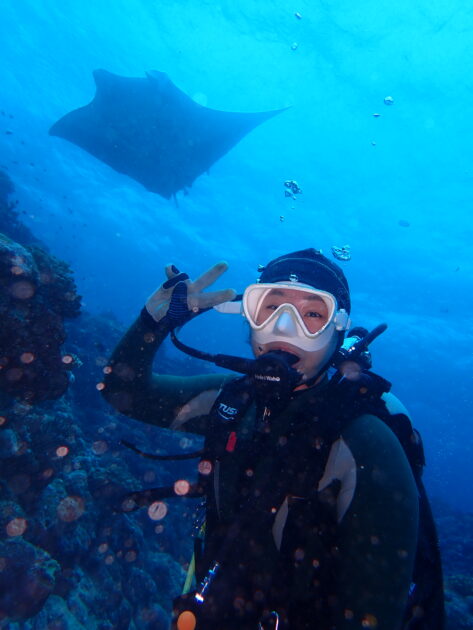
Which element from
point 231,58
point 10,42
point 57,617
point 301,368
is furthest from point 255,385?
point 10,42

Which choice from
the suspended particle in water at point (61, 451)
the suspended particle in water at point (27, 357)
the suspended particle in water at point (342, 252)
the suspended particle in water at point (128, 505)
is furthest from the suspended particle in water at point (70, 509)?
the suspended particle in water at point (342, 252)

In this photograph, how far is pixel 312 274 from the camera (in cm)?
333

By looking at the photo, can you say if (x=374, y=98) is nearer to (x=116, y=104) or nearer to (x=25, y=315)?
(x=116, y=104)

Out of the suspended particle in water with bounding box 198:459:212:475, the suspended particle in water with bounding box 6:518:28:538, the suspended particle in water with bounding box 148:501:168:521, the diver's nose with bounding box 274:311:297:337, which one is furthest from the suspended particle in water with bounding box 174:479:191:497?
the suspended particle in water with bounding box 6:518:28:538

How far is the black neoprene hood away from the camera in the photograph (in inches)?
130

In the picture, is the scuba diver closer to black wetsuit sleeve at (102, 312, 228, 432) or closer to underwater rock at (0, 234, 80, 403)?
black wetsuit sleeve at (102, 312, 228, 432)

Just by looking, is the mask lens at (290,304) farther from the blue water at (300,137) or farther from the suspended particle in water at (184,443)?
the blue water at (300,137)

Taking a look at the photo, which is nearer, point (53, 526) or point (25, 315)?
point (25, 315)

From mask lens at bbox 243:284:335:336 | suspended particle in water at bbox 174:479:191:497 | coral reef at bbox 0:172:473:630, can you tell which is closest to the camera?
suspended particle in water at bbox 174:479:191:497

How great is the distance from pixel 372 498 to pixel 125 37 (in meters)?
21.5

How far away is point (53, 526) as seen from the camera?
595cm

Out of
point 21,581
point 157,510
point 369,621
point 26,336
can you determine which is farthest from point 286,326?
point 157,510

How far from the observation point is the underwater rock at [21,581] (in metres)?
4.65

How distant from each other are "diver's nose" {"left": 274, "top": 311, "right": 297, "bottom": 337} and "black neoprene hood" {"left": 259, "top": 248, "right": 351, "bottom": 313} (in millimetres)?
556
